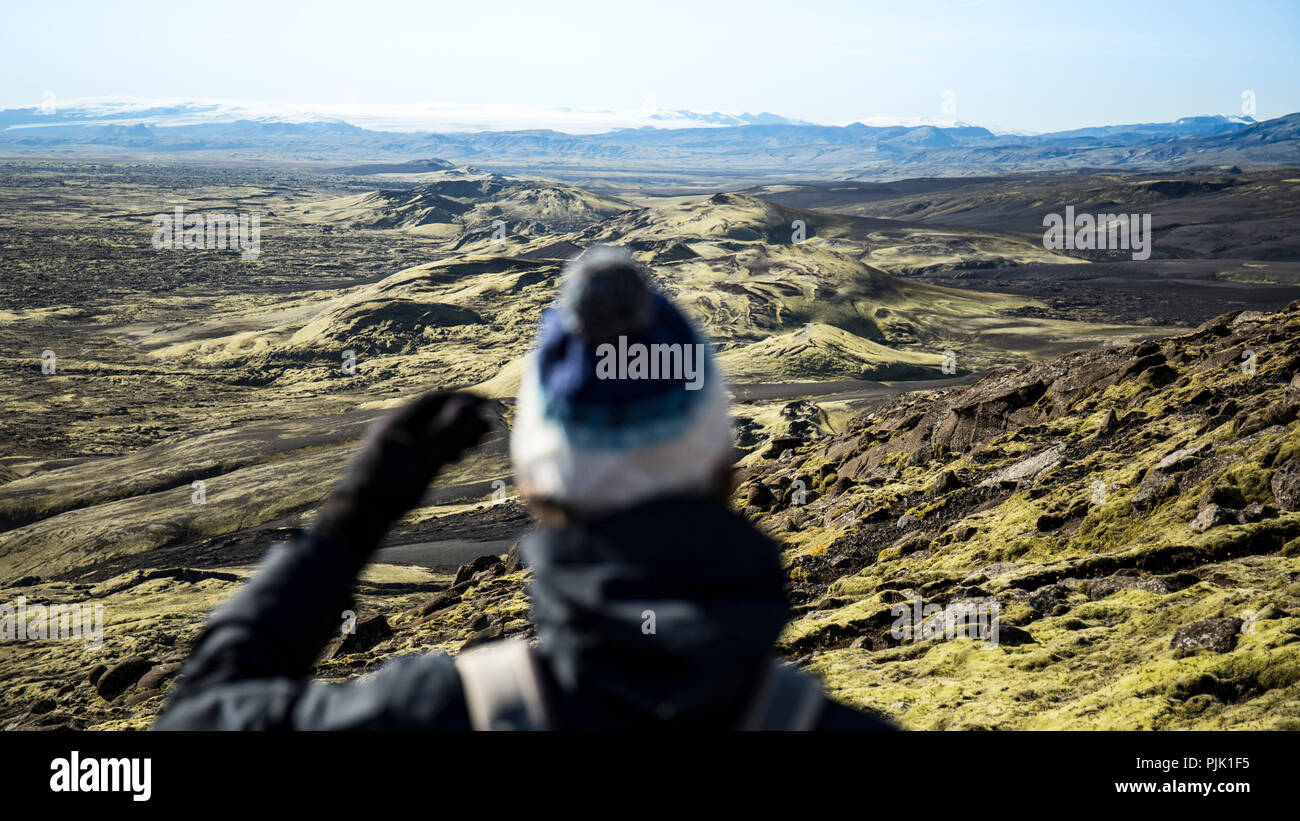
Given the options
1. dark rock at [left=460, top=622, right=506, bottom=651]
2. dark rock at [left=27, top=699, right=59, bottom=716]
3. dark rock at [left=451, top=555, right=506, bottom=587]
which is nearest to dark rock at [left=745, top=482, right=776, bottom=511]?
dark rock at [left=451, top=555, right=506, bottom=587]

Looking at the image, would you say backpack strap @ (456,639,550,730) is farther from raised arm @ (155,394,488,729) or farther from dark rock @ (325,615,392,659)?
dark rock @ (325,615,392,659)

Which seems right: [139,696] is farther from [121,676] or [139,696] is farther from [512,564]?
[512,564]

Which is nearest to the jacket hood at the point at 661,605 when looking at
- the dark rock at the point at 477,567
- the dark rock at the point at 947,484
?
the dark rock at the point at 947,484

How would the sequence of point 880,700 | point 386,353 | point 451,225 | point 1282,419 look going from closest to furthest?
point 880,700 → point 1282,419 → point 386,353 → point 451,225

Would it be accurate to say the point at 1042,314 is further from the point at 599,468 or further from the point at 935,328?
the point at 599,468

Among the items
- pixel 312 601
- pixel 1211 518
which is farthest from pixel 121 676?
pixel 1211 518

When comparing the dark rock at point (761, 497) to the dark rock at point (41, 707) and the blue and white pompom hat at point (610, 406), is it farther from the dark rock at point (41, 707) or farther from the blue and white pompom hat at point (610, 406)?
the blue and white pompom hat at point (610, 406)
